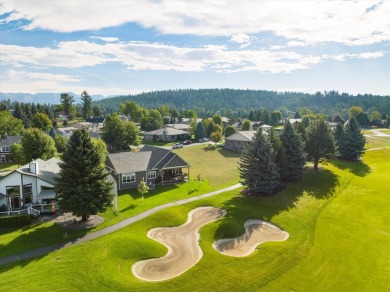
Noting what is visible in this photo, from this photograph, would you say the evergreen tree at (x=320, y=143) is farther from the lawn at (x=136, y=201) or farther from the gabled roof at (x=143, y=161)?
the gabled roof at (x=143, y=161)

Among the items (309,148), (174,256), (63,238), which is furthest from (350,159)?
Answer: (63,238)

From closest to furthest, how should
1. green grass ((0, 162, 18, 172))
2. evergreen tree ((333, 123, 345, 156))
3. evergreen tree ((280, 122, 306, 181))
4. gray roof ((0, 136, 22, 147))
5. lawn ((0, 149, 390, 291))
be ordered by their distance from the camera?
lawn ((0, 149, 390, 291)) < evergreen tree ((280, 122, 306, 181)) < green grass ((0, 162, 18, 172)) < evergreen tree ((333, 123, 345, 156)) < gray roof ((0, 136, 22, 147))

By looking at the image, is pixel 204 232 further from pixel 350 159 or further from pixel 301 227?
pixel 350 159

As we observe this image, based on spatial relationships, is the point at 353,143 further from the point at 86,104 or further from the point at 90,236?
the point at 86,104

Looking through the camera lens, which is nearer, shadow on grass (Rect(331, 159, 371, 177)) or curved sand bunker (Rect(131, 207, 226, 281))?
curved sand bunker (Rect(131, 207, 226, 281))

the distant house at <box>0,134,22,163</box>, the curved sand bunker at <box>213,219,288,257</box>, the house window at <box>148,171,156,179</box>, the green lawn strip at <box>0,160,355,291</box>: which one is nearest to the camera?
the green lawn strip at <box>0,160,355,291</box>

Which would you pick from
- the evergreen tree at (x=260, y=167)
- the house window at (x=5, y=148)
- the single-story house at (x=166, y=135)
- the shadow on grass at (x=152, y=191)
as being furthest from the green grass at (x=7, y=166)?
the evergreen tree at (x=260, y=167)

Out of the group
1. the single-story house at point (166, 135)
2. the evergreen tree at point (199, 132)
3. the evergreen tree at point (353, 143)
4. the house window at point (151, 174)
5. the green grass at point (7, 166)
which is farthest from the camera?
the evergreen tree at point (199, 132)

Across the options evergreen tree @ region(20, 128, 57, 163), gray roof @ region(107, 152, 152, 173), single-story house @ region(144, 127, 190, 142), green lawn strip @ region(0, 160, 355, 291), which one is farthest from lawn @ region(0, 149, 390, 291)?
single-story house @ region(144, 127, 190, 142)

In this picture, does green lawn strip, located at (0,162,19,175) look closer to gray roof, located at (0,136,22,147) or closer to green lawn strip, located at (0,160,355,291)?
gray roof, located at (0,136,22,147)
